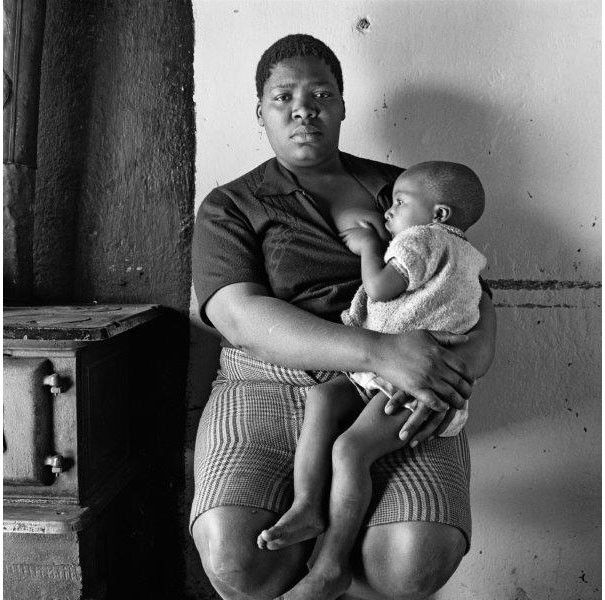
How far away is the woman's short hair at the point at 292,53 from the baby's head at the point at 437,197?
407mm

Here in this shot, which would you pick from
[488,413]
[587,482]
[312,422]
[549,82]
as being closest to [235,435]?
[312,422]

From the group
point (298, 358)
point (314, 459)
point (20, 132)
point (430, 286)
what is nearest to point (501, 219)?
point (430, 286)

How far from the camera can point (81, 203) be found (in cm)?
191

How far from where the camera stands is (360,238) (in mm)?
1535

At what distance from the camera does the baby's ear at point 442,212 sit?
1.44 m

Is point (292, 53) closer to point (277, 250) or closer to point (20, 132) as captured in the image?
point (277, 250)

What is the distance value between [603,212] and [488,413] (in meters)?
0.72

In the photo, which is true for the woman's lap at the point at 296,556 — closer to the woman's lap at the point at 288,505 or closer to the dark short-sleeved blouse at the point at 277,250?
the woman's lap at the point at 288,505

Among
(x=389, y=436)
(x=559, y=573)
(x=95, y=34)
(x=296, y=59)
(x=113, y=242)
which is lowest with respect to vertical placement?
(x=559, y=573)

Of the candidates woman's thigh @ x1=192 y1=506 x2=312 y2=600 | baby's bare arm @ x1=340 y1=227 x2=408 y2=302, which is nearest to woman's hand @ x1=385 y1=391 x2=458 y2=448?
baby's bare arm @ x1=340 y1=227 x2=408 y2=302

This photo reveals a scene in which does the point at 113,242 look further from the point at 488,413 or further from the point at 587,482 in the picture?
the point at 587,482

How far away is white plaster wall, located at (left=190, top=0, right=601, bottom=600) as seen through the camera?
1884mm

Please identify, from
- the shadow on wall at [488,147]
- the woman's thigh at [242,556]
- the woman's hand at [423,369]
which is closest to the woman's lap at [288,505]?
the woman's thigh at [242,556]

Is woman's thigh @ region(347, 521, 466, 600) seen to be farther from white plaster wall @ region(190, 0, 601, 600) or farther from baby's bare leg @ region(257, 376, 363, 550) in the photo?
white plaster wall @ region(190, 0, 601, 600)
